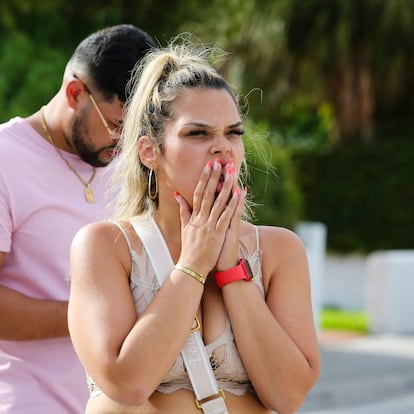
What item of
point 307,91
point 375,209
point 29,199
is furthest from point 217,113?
point 307,91

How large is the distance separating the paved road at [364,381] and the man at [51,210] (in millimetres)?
7042

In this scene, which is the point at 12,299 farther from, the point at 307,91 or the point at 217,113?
the point at 307,91

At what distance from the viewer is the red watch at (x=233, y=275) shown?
2.66 m

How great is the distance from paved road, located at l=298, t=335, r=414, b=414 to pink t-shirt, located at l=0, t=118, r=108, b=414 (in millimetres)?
7129

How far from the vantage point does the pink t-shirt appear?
335 centimetres

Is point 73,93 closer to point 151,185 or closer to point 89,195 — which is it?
point 89,195

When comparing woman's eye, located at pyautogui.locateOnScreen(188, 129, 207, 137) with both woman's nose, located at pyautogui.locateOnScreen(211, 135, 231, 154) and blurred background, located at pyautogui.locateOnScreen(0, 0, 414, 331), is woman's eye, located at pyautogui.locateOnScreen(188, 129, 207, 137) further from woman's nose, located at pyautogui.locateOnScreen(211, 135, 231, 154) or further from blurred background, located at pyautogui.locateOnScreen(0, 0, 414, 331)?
blurred background, located at pyautogui.locateOnScreen(0, 0, 414, 331)

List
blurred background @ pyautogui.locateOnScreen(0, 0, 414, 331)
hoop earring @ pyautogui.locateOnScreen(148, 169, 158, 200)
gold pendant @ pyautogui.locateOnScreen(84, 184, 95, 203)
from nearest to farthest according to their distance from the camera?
hoop earring @ pyautogui.locateOnScreen(148, 169, 158, 200) → gold pendant @ pyautogui.locateOnScreen(84, 184, 95, 203) → blurred background @ pyautogui.locateOnScreen(0, 0, 414, 331)

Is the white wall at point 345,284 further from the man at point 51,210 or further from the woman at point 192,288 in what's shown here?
the woman at point 192,288

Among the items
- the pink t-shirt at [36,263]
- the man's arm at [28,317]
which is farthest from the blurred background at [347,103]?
the man's arm at [28,317]

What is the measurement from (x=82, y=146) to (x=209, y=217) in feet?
3.59

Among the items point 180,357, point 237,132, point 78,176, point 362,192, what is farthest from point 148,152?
point 362,192

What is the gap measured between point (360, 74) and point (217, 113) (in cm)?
2330

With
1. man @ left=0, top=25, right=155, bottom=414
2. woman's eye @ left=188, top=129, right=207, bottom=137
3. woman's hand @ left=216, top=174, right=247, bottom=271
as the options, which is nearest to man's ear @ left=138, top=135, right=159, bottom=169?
woman's eye @ left=188, top=129, right=207, bottom=137
